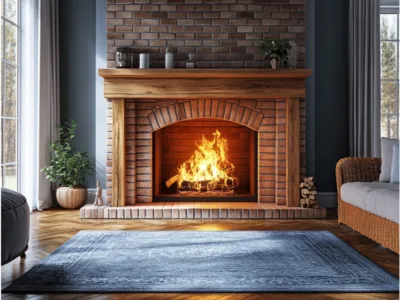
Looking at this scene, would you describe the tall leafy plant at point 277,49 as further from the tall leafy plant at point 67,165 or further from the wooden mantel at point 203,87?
the tall leafy plant at point 67,165

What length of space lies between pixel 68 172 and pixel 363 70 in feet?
10.7

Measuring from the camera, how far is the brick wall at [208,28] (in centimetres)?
495

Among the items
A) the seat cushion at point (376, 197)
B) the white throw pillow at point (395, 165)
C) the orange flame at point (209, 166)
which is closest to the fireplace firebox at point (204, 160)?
the orange flame at point (209, 166)

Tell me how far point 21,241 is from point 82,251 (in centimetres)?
49

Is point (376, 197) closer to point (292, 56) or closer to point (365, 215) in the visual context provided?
point (365, 215)

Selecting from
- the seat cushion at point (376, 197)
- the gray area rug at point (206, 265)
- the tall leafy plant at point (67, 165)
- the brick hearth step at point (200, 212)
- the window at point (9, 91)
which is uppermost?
the window at point (9, 91)

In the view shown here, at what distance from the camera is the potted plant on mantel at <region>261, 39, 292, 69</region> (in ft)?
15.5

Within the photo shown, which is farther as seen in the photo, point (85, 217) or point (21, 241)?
point (85, 217)

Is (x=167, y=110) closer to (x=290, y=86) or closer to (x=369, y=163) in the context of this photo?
(x=290, y=86)

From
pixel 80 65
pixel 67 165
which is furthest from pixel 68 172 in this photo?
pixel 80 65

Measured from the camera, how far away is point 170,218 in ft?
15.0

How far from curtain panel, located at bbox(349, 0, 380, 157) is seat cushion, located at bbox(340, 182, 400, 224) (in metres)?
1.34

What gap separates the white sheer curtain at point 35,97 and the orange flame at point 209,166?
4.80ft

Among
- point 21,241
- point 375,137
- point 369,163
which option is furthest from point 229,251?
point 375,137
